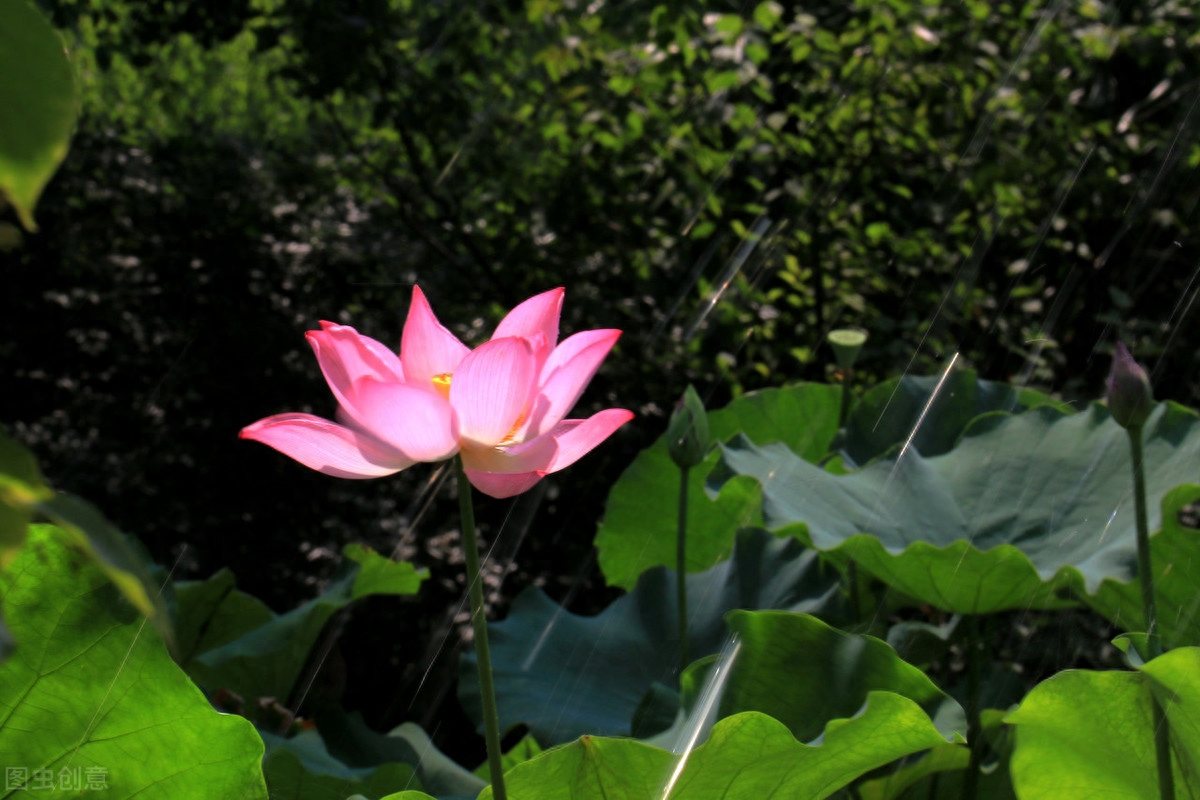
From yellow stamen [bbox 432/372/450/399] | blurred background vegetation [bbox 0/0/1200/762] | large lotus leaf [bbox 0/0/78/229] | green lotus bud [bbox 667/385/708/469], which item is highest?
large lotus leaf [bbox 0/0/78/229]

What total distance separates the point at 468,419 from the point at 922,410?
924mm

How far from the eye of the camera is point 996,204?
2232mm

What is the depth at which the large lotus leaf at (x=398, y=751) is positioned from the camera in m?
0.91

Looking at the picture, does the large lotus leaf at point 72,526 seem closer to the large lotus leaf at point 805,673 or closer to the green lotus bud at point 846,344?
the large lotus leaf at point 805,673

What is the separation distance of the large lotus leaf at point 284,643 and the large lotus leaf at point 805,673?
49 cm

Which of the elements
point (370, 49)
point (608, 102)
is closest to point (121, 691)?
point (608, 102)

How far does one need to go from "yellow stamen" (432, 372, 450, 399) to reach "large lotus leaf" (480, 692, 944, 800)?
19 cm

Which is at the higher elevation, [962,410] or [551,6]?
[551,6]

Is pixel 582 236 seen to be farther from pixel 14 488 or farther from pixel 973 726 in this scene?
pixel 14 488

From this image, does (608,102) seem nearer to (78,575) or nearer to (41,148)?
(78,575)

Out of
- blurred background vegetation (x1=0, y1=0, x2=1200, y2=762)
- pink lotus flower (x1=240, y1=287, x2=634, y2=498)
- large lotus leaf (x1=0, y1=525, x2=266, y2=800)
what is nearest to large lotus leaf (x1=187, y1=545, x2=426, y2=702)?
large lotus leaf (x1=0, y1=525, x2=266, y2=800)

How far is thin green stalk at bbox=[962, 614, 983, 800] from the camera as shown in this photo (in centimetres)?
81

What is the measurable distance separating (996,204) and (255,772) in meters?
1.98

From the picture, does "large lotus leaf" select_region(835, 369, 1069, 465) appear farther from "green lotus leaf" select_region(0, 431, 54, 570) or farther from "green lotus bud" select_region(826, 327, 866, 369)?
"green lotus leaf" select_region(0, 431, 54, 570)
